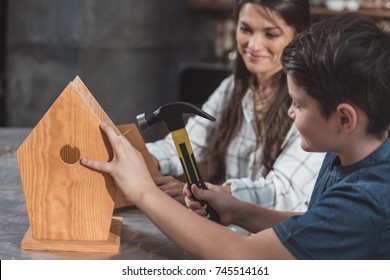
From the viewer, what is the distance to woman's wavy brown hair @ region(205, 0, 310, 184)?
238 centimetres

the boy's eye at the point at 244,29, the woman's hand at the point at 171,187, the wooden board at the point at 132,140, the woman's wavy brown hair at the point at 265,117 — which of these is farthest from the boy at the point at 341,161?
the boy's eye at the point at 244,29

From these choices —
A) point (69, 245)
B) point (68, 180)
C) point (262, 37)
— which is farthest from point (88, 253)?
point (262, 37)

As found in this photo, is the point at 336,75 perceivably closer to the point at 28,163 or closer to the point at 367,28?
the point at 367,28

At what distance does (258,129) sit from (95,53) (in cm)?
279

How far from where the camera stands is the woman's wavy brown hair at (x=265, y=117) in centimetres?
238

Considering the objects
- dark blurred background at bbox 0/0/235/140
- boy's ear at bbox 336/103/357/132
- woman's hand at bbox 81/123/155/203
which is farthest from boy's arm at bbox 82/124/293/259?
dark blurred background at bbox 0/0/235/140

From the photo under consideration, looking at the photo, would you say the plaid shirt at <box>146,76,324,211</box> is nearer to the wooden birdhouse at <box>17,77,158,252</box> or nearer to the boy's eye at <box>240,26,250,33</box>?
the boy's eye at <box>240,26,250,33</box>

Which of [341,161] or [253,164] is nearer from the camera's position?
[341,161]

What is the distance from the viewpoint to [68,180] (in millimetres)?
1516

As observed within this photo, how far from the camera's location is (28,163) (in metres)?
1.51

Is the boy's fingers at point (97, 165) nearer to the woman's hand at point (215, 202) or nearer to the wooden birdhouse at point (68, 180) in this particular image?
the wooden birdhouse at point (68, 180)

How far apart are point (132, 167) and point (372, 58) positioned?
518 mm

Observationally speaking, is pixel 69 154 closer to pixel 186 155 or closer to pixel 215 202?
pixel 186 155
